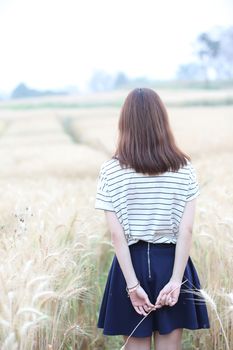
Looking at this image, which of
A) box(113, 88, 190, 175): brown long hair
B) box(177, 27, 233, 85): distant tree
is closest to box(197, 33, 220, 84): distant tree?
box(177, 27, 233, 85): distant tree

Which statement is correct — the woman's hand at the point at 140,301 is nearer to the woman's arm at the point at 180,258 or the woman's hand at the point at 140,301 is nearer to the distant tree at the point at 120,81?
the woman's arm at the point at 180,258

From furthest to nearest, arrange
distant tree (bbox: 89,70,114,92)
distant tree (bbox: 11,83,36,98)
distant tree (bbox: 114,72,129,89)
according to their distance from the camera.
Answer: distant tree (bbox: 89,70,114,92), distant tree (bbox: 114,72,129,89), distant tree (bbox: 11,83,36,98)

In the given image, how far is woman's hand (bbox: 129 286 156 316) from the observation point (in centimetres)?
187

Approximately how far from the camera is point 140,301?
74.5 inches

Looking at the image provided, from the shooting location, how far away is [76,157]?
22.1 ft

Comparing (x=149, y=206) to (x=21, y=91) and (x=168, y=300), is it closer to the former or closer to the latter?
(x=168, y=300)

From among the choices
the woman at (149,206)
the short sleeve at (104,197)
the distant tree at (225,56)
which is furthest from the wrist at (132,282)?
the distant tree at (225,56)

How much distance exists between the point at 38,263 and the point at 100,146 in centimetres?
596

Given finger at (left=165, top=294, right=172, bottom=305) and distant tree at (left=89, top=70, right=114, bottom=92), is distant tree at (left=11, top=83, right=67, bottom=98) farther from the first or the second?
finger at (left=165, top=294, right=172, bottom=305)

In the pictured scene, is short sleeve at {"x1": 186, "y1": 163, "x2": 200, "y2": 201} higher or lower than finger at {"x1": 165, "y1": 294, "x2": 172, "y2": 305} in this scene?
higher

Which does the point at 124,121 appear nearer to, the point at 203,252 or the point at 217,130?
the point at 203,252

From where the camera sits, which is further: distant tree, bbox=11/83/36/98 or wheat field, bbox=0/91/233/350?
distant tree, bbox=11/83/36/98

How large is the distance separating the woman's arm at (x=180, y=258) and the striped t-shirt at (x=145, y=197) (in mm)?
27

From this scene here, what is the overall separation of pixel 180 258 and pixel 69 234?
1.25 meters
